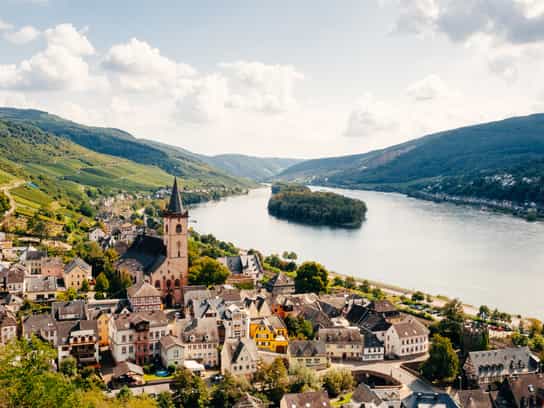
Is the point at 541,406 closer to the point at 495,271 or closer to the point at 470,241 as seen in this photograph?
the point at 495,271

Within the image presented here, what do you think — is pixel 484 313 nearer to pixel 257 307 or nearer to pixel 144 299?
pixel 257 307

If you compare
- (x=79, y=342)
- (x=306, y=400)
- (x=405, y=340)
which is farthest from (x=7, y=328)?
(x=405, y=340)

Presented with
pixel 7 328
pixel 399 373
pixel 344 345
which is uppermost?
pixel 7 328

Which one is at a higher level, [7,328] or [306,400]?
[7,328]

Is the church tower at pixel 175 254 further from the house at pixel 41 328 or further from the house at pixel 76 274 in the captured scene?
the house at pixel 41 328

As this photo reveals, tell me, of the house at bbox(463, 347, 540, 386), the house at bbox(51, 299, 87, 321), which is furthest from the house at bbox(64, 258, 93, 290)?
the house at bbox(463, 347, 540, 386)

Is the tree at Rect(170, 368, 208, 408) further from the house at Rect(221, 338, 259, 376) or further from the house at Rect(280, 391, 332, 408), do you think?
the house at Rect(280, 391, 332, 408)
